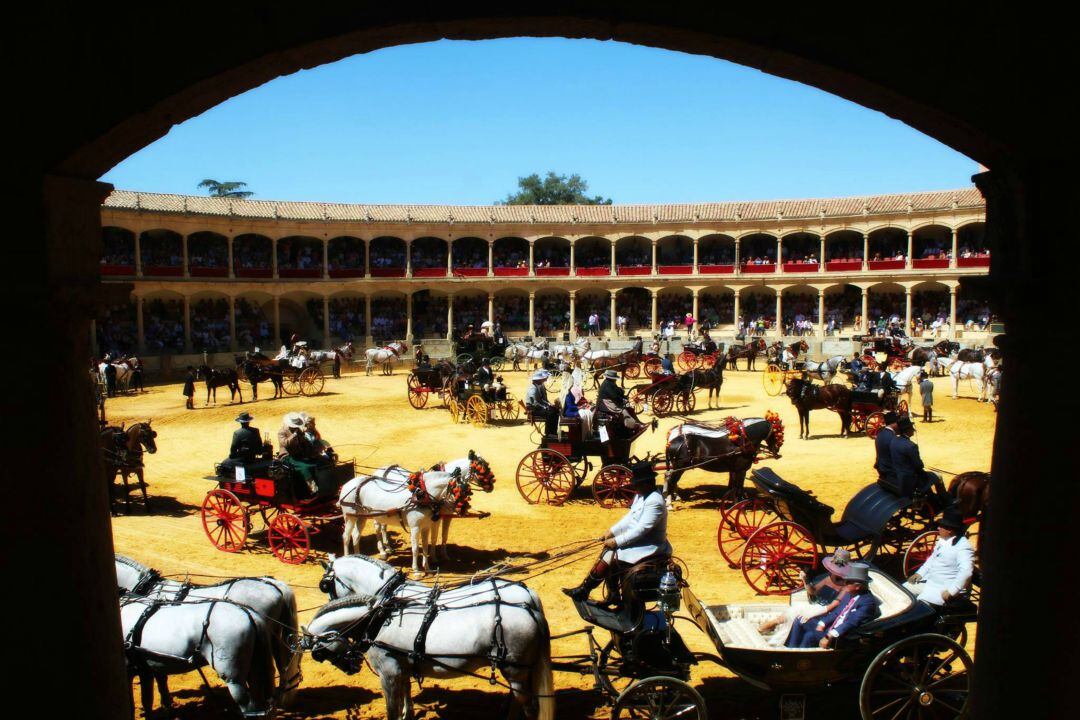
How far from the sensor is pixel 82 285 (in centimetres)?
303

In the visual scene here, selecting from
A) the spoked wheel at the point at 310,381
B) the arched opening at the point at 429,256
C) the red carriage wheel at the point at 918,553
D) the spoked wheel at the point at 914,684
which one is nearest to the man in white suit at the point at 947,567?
the spoked wheel at the point at 914,684

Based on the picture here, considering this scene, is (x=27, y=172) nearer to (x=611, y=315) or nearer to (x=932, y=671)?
Answer: (x=932, y=671)

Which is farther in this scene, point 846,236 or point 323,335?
point 846,236

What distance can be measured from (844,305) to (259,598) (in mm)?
41380

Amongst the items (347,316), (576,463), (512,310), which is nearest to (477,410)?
(576,463)

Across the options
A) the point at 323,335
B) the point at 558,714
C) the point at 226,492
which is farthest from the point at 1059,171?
the point at 323,335

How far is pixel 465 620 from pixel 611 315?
38337 millimetres

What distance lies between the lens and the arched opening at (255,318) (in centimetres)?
3729

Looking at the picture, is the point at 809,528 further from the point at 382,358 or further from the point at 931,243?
the point at 931,243

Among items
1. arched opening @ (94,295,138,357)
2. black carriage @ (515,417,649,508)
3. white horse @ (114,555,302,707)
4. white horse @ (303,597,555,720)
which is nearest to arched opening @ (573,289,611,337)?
arched opening @ (94,295,138,357)

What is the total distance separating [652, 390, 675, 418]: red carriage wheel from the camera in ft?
62.3

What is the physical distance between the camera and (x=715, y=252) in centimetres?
4584

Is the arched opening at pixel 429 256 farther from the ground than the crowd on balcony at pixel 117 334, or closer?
farther from the ground

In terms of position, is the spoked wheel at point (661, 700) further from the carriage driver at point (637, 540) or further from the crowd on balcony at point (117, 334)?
the crowd on balcony at point (117, 334)
